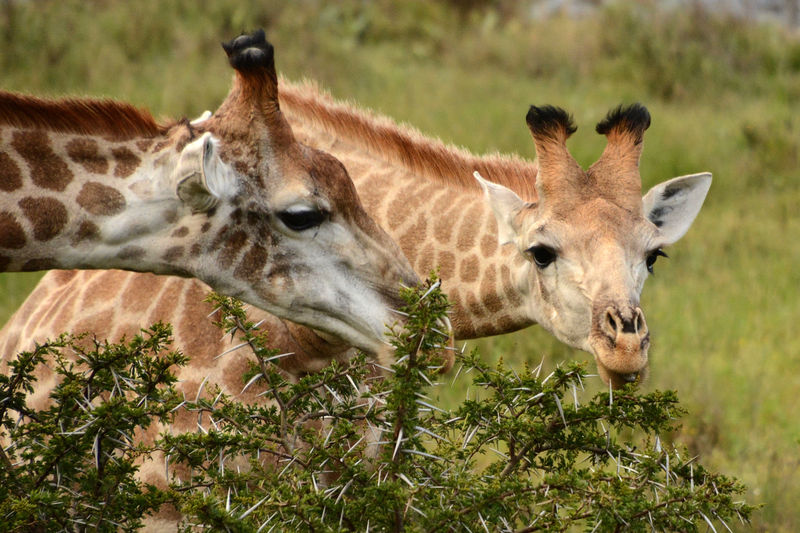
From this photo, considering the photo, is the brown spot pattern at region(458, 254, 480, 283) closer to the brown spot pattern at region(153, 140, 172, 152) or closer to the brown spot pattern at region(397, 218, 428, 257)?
the brown spot pattern at region(397, 218, 428, 257)

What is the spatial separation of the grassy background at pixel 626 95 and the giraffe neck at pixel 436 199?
42.6 inches

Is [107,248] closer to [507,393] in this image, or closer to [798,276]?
[507,393]

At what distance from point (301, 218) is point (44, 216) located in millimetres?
855

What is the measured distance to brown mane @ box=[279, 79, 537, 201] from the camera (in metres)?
5.53

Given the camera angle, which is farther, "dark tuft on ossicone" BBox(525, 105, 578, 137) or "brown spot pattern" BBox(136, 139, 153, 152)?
"dark tuft on ossicone" BBox(525, 105, 578, 137)

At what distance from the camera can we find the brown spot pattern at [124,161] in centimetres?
347

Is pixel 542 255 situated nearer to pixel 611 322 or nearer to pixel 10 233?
pixel 611 322

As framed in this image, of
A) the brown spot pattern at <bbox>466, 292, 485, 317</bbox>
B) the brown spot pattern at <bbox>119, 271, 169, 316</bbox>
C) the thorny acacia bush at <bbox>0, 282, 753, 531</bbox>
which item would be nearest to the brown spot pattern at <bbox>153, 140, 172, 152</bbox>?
the thorny acacia bush at <bbox>0, 282, 753, 531</bbox>

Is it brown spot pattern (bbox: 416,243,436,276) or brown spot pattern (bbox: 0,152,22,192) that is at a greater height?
brown spot pattern (bbox: 416,243,436,276)

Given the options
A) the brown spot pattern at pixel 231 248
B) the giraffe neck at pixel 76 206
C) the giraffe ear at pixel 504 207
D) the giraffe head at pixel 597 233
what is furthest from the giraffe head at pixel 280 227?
the giraffe ear at pixel 504 207

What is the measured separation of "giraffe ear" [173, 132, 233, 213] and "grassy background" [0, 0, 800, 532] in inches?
125

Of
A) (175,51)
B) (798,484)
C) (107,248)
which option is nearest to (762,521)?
(798,484)

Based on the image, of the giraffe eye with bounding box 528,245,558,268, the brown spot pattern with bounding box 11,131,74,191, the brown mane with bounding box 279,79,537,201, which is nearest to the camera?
the brown spot pattern with bounding box 11,131,74,191

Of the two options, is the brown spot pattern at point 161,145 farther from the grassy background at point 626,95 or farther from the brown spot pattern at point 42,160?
the grassy background at point 626,95
